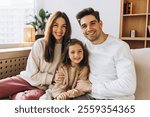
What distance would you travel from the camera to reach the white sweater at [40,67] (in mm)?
1147

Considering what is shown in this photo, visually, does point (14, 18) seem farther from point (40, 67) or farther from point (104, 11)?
point (40, 67)

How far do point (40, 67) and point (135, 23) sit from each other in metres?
1.54

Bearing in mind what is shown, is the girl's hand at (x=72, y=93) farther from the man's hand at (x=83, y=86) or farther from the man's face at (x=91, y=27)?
the man's face at (x=91, y=27)

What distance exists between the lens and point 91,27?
3.22ft

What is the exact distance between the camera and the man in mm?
913

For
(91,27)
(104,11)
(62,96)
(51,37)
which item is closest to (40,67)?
(51,37)

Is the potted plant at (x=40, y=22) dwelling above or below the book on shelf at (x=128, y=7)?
below

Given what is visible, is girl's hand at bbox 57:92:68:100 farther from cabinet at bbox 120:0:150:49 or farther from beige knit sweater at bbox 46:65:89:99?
cabinet at bbox 120:0:150:49

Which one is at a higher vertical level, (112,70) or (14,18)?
(14,18)

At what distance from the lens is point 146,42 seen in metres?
2.22

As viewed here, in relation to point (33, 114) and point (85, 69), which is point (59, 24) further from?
point (33, 114)

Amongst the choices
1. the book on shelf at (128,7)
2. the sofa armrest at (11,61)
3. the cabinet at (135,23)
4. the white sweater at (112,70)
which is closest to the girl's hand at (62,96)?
the white sweater at (112,70)

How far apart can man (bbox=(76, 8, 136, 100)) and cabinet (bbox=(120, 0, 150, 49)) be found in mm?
1327

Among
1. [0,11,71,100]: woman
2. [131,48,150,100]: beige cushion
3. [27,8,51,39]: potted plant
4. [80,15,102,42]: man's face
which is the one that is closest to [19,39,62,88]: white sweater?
[0,11,71,100]: woman
